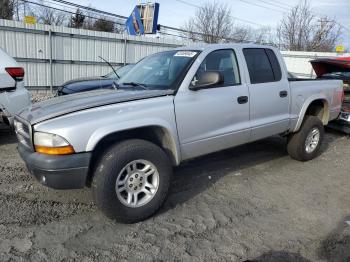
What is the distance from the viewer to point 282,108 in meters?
5.08

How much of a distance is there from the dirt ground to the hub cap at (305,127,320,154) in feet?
1.84

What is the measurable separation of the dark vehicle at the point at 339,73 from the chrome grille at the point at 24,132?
6.34 metres

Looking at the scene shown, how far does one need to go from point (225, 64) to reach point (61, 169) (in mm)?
2474

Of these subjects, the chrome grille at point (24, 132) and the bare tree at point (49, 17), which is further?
the bare tree at point (49, 17)

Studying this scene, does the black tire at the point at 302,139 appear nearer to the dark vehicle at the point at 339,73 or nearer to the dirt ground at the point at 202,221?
the dirt ground at the point at 202,221

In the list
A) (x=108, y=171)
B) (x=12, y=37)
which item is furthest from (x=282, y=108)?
(x=12, y=37)

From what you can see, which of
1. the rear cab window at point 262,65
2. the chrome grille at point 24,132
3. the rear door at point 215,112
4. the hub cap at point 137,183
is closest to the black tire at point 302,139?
the rear cab window at point 262,65

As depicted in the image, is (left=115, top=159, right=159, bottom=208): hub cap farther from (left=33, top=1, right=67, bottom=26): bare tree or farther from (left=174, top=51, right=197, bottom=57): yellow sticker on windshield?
(left=33, top=1, right=67, bottom=26): bare tree

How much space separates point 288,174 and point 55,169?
3.54 meters

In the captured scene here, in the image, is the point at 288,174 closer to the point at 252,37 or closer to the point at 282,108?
the point at 282,108

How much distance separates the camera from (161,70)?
4.31 metres

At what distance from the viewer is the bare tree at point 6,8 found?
1190 inches

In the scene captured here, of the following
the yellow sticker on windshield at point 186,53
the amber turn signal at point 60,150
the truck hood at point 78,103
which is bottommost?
the amber turn signal at point 60,150

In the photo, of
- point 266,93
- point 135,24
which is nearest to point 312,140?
point 266,93
